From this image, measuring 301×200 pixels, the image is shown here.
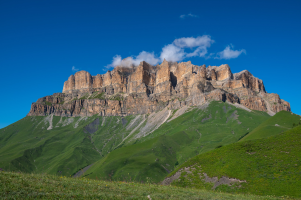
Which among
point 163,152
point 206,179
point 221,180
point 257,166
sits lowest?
point 206,179

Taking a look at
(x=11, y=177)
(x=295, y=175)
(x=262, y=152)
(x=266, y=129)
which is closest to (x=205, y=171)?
(x=262, y=152)

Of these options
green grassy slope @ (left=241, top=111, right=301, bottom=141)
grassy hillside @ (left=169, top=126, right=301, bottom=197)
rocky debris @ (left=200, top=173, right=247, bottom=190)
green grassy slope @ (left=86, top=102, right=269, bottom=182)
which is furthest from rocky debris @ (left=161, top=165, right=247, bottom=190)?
green grassy slope @ (left=86, top=102, right=269, bottom=182)

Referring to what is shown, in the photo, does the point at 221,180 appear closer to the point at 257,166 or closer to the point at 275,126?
the point at 257,166

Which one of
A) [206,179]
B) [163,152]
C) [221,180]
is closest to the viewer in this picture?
[221,180]

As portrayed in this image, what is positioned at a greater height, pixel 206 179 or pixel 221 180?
pixel 221 180

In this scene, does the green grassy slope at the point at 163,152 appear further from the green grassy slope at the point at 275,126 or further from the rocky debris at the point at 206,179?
the rocky debris at the point at 206,179

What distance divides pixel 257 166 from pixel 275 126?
63.9m

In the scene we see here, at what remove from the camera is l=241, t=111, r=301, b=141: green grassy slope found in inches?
3798

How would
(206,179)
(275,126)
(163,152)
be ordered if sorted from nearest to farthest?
(206,179) < (275,126) < (163,152)

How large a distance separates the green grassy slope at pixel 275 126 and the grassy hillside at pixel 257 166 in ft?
116

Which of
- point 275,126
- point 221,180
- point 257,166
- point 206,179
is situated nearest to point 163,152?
point 275,126

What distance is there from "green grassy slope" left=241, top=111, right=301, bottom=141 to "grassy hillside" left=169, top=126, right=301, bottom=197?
116ft

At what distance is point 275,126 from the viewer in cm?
10412

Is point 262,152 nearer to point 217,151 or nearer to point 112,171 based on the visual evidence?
point 217,151
